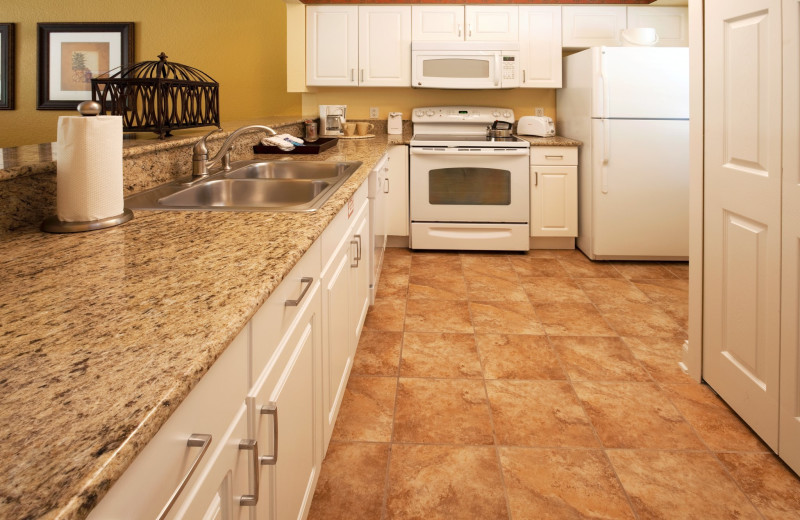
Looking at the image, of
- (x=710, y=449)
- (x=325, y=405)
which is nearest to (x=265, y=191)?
(x=325, y=405)

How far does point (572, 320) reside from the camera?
9.95 feet

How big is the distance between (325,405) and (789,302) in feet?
4.25

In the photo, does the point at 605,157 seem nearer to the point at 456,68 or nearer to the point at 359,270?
the point at 456,68

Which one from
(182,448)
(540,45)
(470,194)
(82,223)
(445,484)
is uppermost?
(540,45)

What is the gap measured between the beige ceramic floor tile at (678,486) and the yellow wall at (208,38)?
14.0 feet

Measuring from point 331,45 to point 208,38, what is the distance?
123 centimetres

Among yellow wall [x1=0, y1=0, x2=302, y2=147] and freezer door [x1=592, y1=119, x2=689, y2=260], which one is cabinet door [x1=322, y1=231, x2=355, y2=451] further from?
yellow wall [x1=0, y1=0, x2=302, y2=147]

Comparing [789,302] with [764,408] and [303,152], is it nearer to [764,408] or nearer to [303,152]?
[764,408]

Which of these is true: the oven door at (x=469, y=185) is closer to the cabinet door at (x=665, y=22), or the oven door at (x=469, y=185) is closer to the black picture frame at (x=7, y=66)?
the cabinet door at (x=665, y=22)

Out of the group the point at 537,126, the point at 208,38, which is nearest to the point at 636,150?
the point at 537,126

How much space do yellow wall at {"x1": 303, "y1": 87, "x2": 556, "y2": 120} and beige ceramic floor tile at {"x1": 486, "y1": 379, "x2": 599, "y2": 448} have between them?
320 centimetres

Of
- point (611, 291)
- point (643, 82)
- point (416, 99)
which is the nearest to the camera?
point (611, 291)

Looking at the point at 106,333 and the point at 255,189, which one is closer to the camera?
the point at 106,333

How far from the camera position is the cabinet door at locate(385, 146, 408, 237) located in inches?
174
